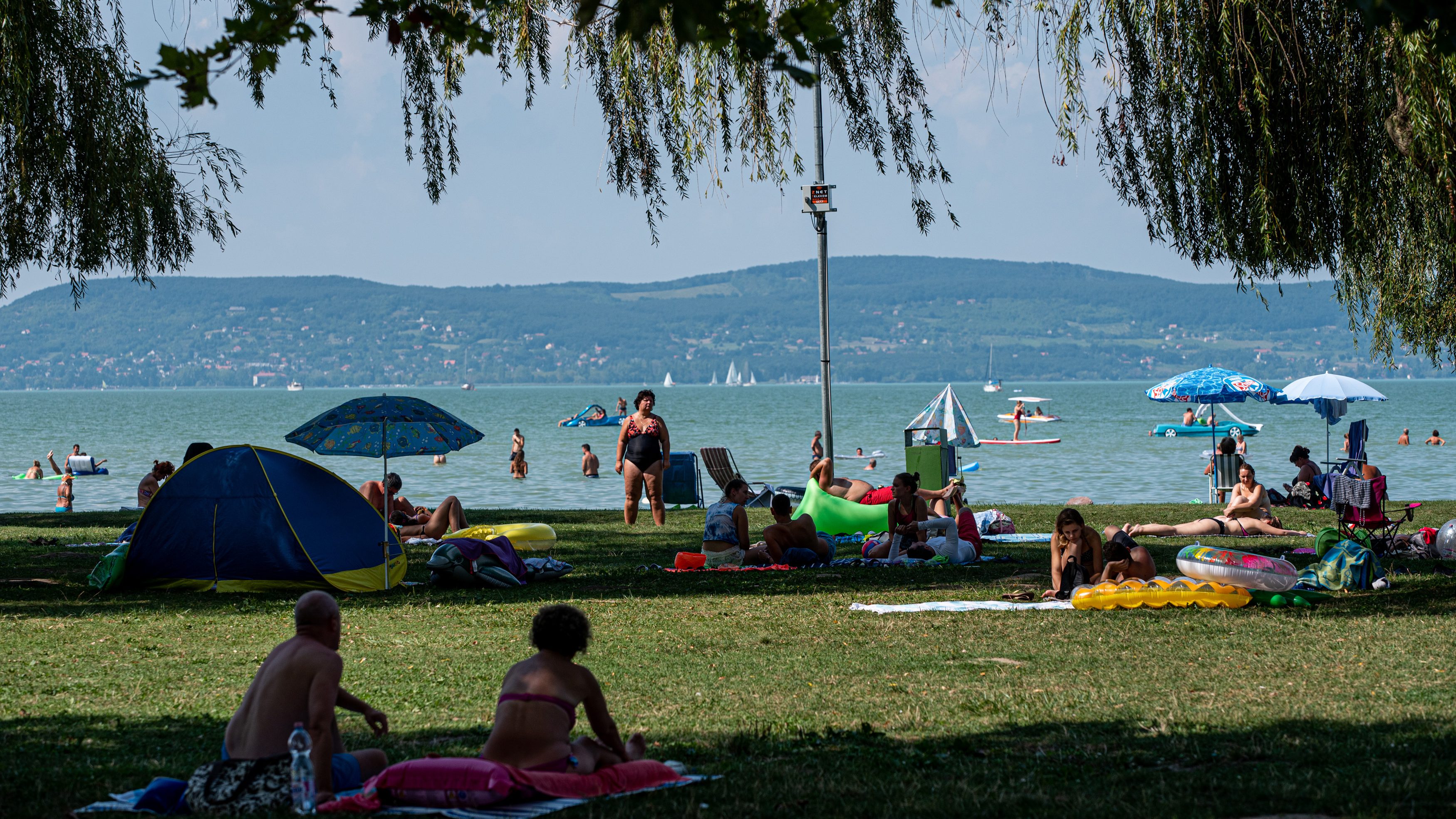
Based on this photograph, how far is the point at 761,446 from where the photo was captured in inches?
2419

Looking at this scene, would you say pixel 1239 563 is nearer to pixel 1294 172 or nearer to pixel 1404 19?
pixel 1294 172

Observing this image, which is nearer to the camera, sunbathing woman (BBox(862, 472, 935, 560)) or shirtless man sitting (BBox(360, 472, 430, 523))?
sunbathing woman (BBox(862, 472, 935, 560))

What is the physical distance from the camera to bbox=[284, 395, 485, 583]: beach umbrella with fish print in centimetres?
1116

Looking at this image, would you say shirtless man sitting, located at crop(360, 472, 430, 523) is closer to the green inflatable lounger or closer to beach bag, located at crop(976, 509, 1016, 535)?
the green inflatable lounger

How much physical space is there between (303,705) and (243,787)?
1.08 feet

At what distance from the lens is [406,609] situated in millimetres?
10070

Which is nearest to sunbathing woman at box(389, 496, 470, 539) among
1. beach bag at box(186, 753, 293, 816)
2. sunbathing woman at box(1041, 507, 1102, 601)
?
sunbathing woman at box(1041, 507, 1102, 601)

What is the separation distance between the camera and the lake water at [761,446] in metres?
30.0

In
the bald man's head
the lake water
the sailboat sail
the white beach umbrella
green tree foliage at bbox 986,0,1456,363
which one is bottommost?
the lake water

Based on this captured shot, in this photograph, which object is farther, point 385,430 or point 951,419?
point 951,419

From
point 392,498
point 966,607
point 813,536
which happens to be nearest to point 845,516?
point 813,536

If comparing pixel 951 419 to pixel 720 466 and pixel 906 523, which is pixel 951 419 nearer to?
pixel 720 466

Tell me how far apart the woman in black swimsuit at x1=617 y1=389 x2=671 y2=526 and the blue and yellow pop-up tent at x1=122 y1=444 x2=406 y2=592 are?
528 cm

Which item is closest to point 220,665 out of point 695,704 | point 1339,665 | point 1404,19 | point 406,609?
point 406,609
